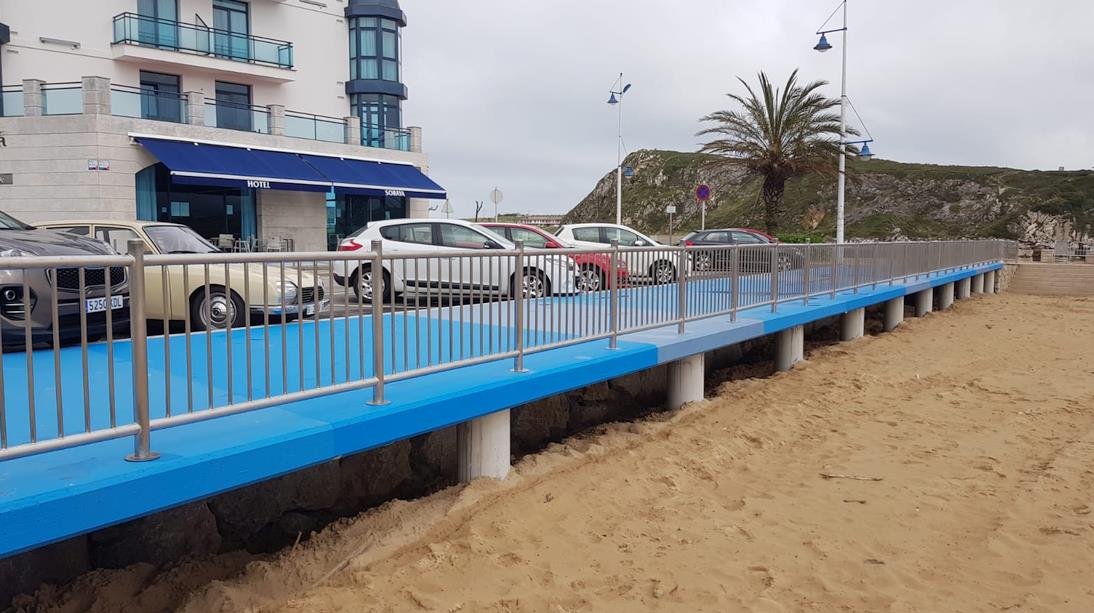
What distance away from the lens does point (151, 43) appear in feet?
85.7

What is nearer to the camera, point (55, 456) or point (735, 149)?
point (55, 456)

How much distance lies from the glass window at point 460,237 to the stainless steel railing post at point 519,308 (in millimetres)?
8053

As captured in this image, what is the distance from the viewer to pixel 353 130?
29.0 metres

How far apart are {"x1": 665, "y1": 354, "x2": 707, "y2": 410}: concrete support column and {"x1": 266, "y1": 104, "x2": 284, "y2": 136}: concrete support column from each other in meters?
21.6

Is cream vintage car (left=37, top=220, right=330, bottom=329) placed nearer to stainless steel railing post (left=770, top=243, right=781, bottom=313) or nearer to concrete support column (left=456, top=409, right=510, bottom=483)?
concrete support column (left=456, top=409, right=510, bottom=483)

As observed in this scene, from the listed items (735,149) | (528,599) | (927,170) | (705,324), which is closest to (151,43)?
(735,149)

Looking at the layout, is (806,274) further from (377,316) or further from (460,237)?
(377,316)

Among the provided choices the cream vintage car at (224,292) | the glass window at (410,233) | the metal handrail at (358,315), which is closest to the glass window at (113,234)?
the metal handrail at (358,315)

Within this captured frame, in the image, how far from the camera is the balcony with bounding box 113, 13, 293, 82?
25.7 meters

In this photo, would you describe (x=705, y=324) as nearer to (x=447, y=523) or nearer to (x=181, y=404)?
(x=447, y=523)

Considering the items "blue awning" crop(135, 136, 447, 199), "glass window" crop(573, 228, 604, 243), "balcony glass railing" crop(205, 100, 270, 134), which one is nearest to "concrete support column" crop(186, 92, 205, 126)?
"balcony glass railing" crop(205, 100, 270, 134)

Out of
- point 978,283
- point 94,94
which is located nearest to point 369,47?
point 94,94

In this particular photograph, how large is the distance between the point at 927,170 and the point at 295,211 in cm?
5827

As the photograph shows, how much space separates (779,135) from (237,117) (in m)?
17.4
